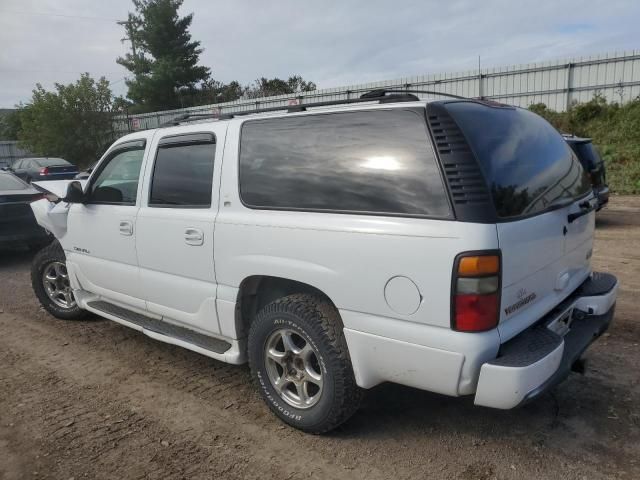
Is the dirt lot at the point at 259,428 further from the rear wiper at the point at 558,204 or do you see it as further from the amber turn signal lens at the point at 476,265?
the rear wiper at the point at 558,204

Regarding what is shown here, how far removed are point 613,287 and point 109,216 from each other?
377 centimetres

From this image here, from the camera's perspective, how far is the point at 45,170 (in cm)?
1944

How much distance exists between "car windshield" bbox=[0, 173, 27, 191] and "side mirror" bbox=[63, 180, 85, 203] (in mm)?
4897

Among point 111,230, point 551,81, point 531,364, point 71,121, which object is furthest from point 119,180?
point 71,121

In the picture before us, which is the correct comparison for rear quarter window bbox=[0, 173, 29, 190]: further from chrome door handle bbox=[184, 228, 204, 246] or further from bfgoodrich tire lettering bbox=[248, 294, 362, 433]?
bfgoodrich tire lettering bbox=[248, 294, 362, 433]

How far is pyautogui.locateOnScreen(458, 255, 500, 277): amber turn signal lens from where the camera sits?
7.70 ft

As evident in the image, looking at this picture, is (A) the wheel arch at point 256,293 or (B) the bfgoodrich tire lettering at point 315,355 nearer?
(B) the bfgoodrich tire lettering at point 315,355

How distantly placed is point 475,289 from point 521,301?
16.3 inches

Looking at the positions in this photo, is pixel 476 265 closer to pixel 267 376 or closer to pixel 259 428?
pixel 267 376

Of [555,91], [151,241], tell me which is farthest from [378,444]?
[555,91]

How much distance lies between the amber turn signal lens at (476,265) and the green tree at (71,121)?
31.5 metres

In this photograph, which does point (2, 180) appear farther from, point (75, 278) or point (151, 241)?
point (151, 241)

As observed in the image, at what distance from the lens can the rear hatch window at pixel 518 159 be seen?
2535 mm

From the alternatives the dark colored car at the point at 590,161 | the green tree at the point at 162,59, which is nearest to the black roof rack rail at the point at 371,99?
the dark colored car at the point at 590,161
